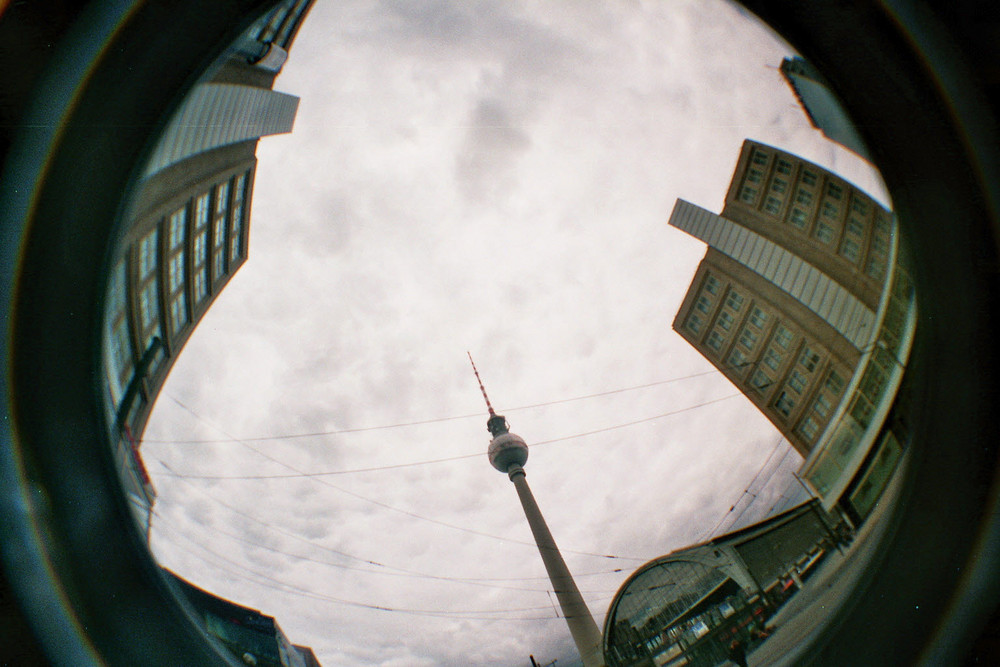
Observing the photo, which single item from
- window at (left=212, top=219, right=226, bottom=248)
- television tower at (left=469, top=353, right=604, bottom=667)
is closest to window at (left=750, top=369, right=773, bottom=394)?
window at (left=212, top=219, right=226, bottom=248)

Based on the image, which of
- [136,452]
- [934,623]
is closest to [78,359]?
[136,452]

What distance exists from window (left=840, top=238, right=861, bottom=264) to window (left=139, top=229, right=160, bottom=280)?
3.09 metres

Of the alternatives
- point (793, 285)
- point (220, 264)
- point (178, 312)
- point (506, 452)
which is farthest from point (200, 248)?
point (506, 452)

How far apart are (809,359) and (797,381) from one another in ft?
0.51

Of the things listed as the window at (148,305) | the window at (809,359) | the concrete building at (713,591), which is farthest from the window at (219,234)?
the window at (809,359)

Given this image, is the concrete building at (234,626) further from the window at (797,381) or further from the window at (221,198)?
the window at (797,381)

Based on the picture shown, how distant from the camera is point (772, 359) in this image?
262 cm

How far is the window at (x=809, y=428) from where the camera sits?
2.23 m

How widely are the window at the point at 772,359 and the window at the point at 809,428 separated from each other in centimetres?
36

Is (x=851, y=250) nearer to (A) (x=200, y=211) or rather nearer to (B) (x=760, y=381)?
(B) (x=760, y=381)

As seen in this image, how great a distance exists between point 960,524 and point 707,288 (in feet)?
6.47

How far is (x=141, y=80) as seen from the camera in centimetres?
152

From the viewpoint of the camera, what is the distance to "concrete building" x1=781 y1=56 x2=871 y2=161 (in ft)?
5.84

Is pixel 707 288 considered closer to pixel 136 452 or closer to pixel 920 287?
pixel 920 287
